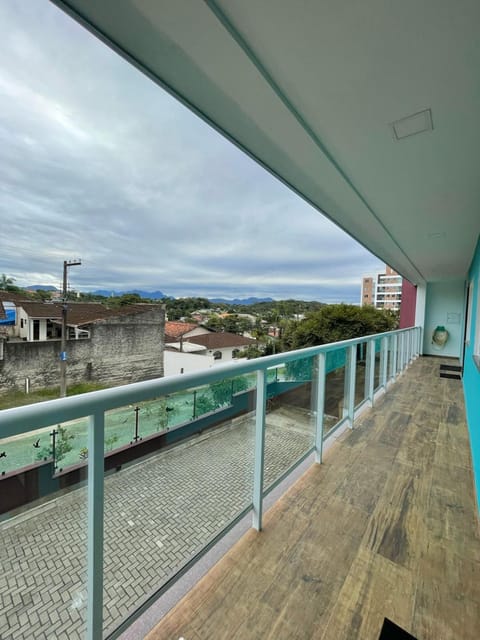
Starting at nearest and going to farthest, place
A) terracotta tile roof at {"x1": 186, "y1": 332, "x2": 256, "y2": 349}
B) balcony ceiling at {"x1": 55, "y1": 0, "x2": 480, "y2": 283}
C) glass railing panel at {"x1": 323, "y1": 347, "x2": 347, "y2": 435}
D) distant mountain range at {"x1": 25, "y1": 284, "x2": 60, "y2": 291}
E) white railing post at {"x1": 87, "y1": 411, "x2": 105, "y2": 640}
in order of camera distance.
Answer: white railing post at {"x1": 87, "y1": 411, "x2": 105, "y2": 640}
balcony ceiling at {"x1": 55, "y1": 0, "x2": 480, "y2": 283}
glass railing panel at {"x1": 323, "y1": 347, "x2": 347, "y2": 435}
distant mountain range at {"x1": 25, "y1": 284, "x2": 60, "y2": 291}
terracotta tile roof at {"x1": 186, "y1": 332, "x2": 256, "y2": 349}

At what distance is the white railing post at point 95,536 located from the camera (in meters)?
0.88

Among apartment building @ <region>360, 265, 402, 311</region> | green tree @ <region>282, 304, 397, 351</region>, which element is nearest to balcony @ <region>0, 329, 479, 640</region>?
green tree @ <region>282, 304, 397, 351</region>

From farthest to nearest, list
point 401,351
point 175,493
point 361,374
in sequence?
1. point 401,351
2. point 361,374
3. point 175,493

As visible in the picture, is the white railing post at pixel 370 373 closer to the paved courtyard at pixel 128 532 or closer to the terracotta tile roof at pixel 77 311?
the paved courtyard at pixel 128 532

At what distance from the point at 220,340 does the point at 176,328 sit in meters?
2.21

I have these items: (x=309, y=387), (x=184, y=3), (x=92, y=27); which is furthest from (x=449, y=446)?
(x=92, y=27)

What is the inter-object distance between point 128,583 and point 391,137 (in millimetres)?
2791

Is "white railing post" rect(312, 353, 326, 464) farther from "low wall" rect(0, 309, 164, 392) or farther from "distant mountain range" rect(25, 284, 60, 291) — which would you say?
"distant mountain range" rect(25, 284, 60, 291)

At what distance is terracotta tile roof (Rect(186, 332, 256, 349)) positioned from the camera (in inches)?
263

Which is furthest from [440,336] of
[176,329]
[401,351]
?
[176,329]

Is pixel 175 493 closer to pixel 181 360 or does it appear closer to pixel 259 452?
pixel 259 452

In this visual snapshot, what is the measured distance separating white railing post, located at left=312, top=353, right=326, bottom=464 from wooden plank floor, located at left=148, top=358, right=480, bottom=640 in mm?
153

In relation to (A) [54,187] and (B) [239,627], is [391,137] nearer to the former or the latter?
(B) [239,627]

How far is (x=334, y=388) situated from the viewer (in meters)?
2.63
